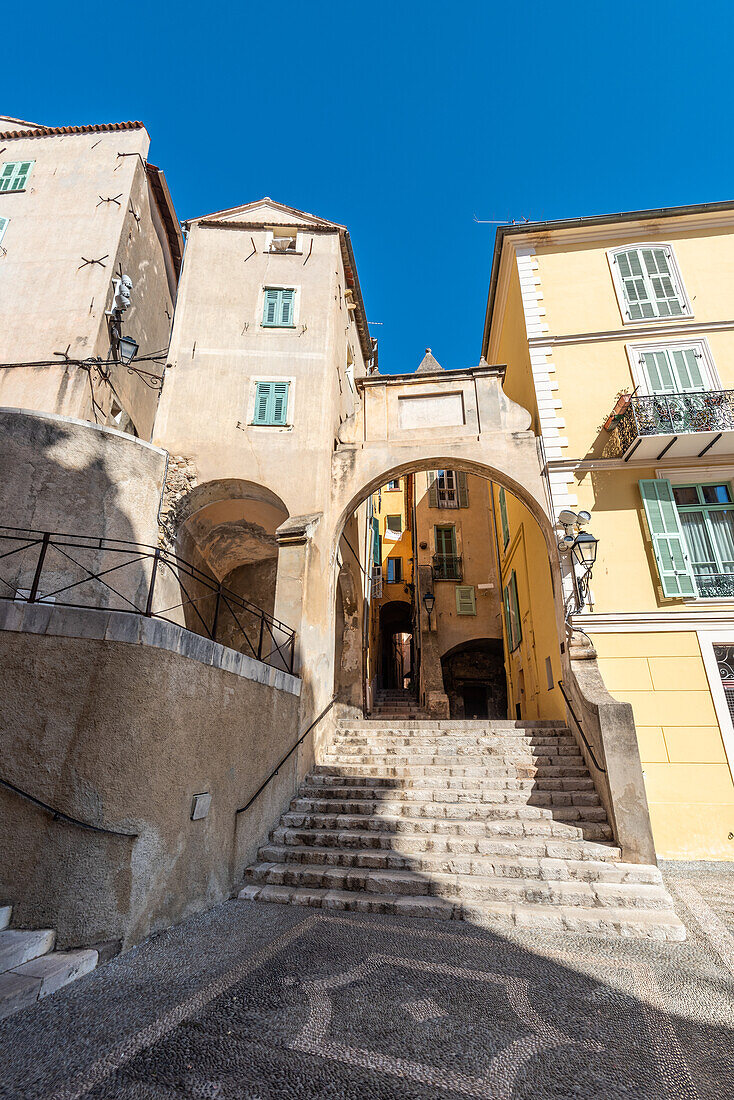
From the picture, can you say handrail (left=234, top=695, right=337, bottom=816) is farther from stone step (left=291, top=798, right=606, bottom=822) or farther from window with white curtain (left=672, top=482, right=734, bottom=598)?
window with white curtain (left=672, top=482, right=734, bottom=598)

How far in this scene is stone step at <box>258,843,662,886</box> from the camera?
5.66m

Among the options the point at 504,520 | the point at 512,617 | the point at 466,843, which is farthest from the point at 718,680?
the point at 504,520

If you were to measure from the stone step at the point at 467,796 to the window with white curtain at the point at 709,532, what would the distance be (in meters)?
4.37

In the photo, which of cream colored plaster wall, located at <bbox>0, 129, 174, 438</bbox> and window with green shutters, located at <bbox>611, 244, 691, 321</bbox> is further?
cream colored plaster wall, located at <bbox>0, 129, 174, 438</bbox>

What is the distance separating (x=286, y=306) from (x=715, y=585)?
401 inches

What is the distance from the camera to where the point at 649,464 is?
31.9ft

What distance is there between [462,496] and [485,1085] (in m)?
17.9

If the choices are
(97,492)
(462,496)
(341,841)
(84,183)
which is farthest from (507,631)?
(84,183)

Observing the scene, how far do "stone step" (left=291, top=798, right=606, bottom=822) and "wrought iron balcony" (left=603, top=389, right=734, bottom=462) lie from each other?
603cm

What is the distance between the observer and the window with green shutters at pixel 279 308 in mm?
11898

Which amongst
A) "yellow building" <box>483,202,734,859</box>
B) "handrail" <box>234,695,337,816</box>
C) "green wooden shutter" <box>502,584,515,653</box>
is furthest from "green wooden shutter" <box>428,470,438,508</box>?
"handrail" <box>234,695,337,816</box>

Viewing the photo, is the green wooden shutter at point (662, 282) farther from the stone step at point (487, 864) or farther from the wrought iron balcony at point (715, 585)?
the stone step at point (487, 864)

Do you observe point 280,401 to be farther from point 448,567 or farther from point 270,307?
point 448,567

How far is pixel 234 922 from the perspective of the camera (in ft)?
16.2
